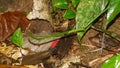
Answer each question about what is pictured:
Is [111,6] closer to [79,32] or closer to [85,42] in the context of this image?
[79,32]

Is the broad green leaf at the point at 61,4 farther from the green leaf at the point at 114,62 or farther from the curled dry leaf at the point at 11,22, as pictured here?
the green leaf at the point at 114,62

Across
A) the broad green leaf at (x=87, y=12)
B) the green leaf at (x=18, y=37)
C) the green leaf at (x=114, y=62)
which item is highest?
the broad green leaf at (x=87, y=12)

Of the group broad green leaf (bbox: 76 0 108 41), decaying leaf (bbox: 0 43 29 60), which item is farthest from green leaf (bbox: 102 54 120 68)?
decaying leaf (bbox: 0 43 29 60)

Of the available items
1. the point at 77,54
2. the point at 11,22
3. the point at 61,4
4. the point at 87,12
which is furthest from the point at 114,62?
the point at 11,22

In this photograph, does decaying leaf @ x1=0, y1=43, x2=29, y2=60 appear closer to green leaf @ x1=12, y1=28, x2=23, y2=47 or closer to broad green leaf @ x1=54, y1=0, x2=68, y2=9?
green leaf @ x1=12, y1=28, x2=23, y2=47

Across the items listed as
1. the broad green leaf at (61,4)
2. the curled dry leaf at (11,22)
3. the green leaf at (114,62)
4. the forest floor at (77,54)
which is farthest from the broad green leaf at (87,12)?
the curled dry leaf at (11,22)

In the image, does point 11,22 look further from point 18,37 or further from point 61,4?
point 61,4
